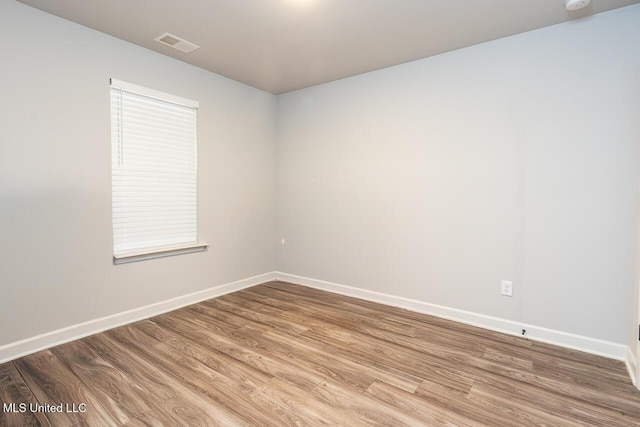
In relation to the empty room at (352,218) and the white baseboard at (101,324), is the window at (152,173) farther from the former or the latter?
the white baseboard at (101,324)

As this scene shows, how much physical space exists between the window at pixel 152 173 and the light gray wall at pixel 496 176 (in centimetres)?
145

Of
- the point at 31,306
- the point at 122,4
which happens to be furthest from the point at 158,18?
the point at 31,306

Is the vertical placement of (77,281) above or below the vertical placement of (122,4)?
below

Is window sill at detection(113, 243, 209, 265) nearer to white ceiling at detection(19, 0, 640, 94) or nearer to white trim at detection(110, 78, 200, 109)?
white trim at detection(110, 78, 200, 109)

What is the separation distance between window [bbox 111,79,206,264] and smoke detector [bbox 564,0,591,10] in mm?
3169

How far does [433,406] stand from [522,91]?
7.93ft

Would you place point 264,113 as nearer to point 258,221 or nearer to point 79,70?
point 258,221

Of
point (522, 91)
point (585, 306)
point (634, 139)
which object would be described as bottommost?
point (585, 306)

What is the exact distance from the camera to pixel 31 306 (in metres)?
2.33

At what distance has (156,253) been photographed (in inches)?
120

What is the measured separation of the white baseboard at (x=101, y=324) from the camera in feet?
7.39

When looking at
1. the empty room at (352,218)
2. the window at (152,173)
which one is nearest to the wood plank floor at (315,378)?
the empty room at (352,218)

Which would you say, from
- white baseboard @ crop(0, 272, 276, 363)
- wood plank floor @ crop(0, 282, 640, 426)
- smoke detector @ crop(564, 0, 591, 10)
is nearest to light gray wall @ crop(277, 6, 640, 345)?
smoke detector @ crop(564, 0, 591, 10)

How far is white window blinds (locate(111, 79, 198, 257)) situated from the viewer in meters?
2.79
